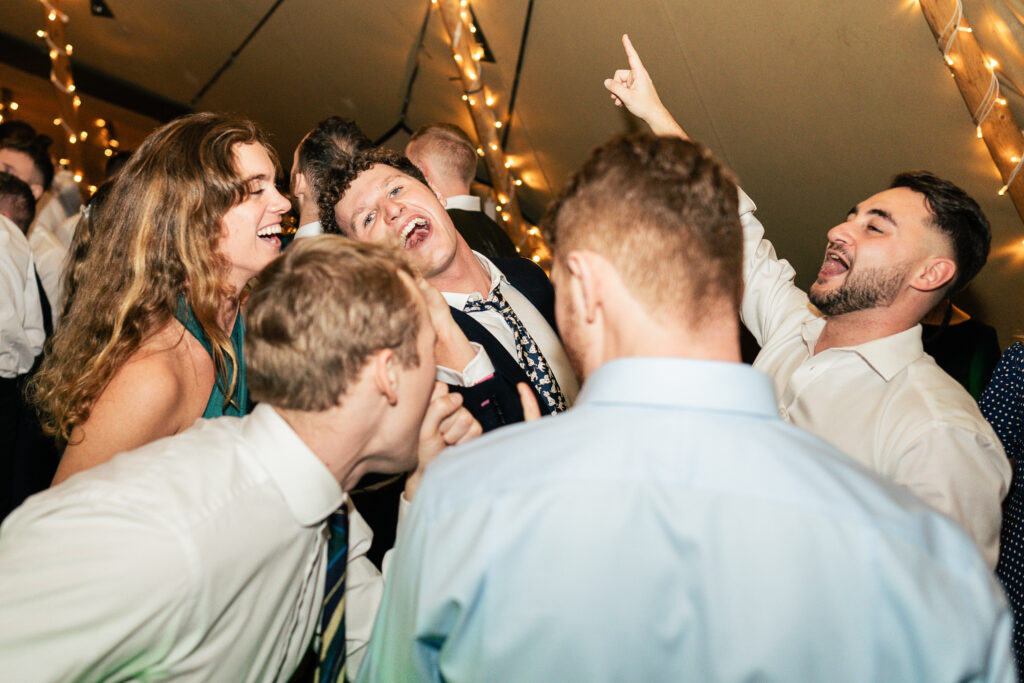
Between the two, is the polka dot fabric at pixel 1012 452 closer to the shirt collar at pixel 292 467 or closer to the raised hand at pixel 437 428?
the raised hand at pixel 437 428

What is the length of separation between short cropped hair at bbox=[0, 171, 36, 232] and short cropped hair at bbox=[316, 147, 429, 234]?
1.66 m

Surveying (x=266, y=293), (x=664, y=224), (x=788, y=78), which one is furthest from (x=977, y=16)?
(x=266, y=293)

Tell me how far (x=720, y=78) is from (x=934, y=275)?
6.83 ft

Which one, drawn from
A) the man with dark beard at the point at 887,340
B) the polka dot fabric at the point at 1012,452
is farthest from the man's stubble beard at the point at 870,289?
the polka dot fabric at the point at 1012,452

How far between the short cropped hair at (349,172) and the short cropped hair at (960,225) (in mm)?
1423

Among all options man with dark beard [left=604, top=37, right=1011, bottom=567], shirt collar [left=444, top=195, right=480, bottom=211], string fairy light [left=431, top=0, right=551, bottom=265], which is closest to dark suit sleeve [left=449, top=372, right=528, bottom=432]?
man with dark beard [left=604, top=37, right=1011, bottom=567]

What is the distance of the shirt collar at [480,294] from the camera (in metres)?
1.99

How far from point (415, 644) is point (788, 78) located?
329cm

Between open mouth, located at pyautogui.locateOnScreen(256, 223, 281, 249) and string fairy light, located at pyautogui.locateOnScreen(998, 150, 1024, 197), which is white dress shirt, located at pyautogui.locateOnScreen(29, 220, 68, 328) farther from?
string fairy light, located at pyautogui.locateOnScreen(998, 150, 1024, 197)

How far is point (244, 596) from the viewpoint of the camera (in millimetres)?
1055

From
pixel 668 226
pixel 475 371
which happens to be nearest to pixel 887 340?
pixel 475 371

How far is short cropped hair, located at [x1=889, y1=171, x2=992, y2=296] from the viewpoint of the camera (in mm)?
1877

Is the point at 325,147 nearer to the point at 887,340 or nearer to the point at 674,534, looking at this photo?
the point at 887,340

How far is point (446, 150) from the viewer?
3.18 meters
